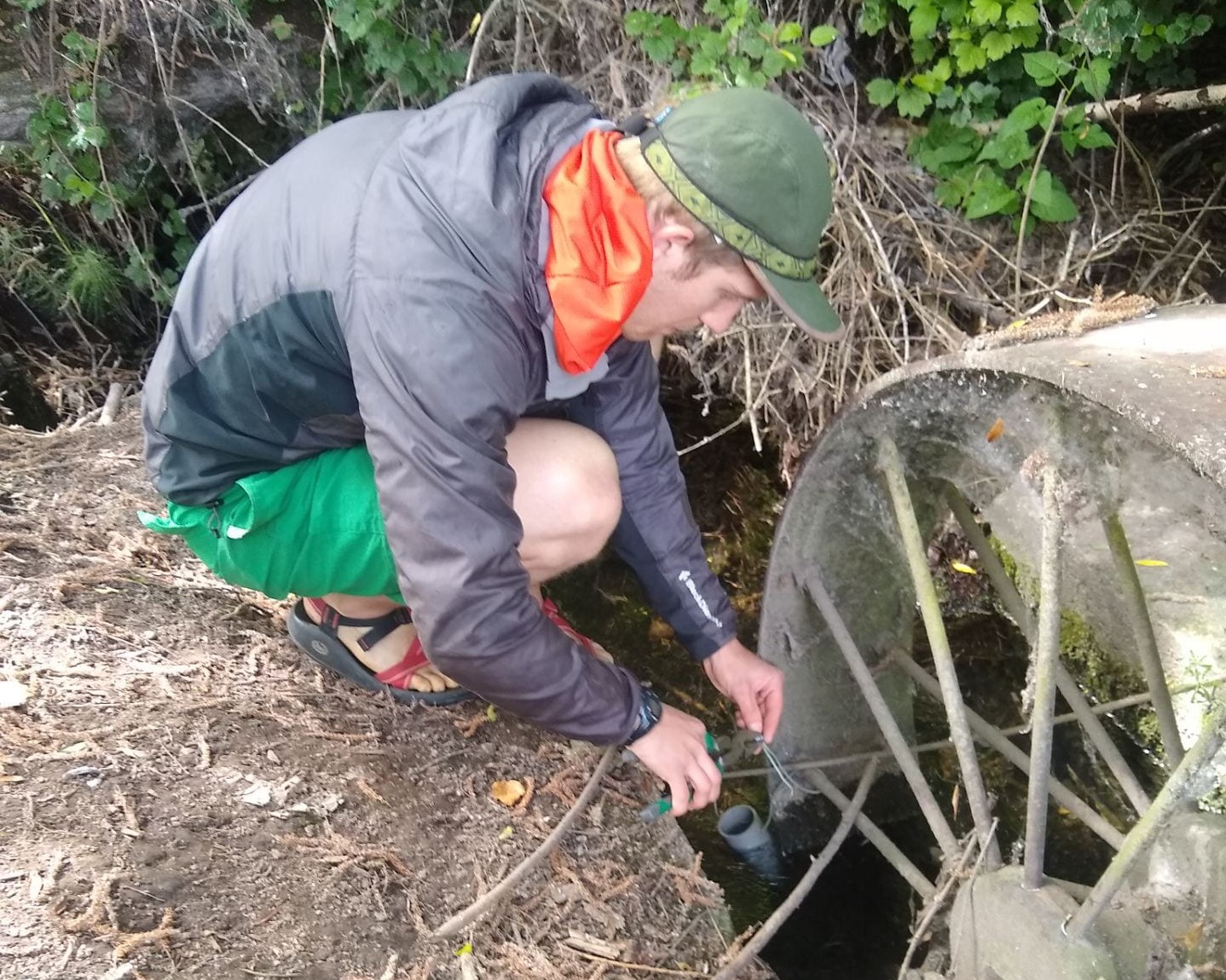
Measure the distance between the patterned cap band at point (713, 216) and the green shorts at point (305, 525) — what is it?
0.90m

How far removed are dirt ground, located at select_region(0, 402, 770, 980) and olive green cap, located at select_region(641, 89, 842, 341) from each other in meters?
1.39

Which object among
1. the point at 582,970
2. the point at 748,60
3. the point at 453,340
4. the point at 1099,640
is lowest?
the point at 582,970

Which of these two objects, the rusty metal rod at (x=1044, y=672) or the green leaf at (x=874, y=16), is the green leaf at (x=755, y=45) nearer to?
the green leaf at (x=874, y=16)

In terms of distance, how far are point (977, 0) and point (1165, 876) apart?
89.2 inches

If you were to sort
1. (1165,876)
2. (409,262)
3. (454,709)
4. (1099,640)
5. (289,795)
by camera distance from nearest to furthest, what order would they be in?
(409,262) < (1165,876) < (289,795) < (454,709) < (1099,640)

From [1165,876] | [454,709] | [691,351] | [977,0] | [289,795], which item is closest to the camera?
[1165,876]

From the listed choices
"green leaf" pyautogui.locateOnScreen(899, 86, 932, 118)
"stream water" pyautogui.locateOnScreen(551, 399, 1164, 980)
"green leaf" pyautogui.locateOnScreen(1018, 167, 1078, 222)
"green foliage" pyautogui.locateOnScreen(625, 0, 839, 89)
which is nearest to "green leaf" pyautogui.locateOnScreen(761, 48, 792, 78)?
"green foliage" pyautogui.locateOnScreen(625, 0, 839, 89)

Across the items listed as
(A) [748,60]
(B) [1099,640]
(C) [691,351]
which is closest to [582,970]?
(B) [1099,640]

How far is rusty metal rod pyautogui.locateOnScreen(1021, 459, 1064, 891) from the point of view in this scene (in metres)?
1.68

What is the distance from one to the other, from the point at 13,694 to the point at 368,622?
2.62 ft

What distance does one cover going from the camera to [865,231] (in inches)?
122

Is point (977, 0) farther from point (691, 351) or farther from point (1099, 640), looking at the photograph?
point (1099, 640)

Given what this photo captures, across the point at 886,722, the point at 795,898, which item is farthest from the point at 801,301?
the point at 795,898

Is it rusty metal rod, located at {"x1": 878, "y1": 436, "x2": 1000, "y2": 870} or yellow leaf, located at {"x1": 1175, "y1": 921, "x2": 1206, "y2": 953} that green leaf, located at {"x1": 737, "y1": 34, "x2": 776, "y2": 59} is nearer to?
rusty metal rod, located at {"x1": 878, "y1": 436, "x2": 1000, "y2": 870}
